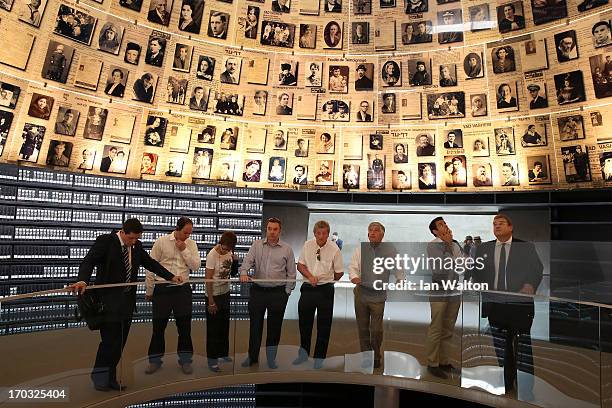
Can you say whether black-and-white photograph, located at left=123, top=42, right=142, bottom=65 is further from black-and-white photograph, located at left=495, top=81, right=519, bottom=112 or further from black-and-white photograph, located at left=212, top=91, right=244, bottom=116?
black-and-white photograph, located at left=495, top=81, right=519, bottom=112

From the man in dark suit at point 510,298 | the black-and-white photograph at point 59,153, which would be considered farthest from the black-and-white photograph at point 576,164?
the black-and-white photograph at point 59,153

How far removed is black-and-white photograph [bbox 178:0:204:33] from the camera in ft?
32.4

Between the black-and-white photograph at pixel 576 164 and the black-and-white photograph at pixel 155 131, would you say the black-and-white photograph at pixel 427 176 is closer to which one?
the black-and-white photograph at pixel 576 164

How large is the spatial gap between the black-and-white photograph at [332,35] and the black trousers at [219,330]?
6.47 metres

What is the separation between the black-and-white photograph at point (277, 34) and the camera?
34.4 feet

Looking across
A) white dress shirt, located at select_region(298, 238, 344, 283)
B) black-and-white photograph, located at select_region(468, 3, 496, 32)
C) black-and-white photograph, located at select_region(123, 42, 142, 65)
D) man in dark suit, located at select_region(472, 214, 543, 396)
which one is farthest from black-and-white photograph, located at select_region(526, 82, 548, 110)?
black-and-white photograph, located at select_region(123, 42, 142, 65)

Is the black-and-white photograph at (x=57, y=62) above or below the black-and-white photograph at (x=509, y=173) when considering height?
above

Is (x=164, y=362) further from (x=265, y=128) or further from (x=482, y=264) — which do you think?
(x=265, y=128)

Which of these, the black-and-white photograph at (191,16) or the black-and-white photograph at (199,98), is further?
the black-and-white photograph at (199,98)

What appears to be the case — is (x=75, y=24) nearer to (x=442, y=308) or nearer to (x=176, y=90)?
(x=176, y=90)

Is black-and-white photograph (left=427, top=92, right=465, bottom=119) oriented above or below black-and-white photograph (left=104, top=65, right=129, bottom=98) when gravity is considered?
above

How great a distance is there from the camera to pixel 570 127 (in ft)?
30.9

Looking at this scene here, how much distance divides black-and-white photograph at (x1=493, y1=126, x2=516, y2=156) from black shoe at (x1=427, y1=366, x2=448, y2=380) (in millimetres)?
5437

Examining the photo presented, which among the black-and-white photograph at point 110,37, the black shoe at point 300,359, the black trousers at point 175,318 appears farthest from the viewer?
the black-and-white photograph at point 110,37
